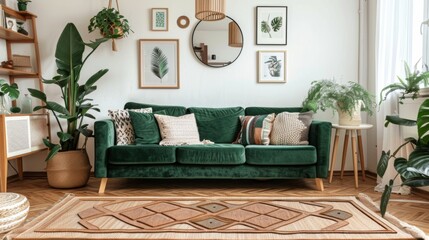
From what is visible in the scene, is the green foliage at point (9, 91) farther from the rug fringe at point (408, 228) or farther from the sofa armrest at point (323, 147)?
the rug fringe at point (408, 228)

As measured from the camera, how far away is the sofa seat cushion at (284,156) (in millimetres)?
2865

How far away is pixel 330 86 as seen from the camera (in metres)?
3.25

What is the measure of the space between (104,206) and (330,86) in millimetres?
2415

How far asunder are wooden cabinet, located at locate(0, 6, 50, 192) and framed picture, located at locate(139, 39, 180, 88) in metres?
1.17

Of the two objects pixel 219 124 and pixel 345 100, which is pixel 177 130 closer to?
pixel 219 124

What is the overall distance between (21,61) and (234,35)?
2.39 m

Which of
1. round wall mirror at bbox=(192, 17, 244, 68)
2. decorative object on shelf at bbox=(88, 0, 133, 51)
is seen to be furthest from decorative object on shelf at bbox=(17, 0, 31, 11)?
round wall mirror at bbox=(192, 17, 244, 68)

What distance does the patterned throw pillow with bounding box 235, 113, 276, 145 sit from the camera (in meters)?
3.19

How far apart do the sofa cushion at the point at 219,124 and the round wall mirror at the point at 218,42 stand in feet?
2.06

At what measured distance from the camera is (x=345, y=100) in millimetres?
3141

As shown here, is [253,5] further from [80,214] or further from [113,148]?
[80,214]

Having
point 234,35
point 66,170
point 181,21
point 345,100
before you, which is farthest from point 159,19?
point 345,100

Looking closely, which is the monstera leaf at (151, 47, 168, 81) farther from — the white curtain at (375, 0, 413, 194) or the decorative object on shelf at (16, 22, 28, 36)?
the white curtain at (375, 0, 413, 194)

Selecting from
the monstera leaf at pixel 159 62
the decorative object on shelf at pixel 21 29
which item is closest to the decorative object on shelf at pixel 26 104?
the decorative object on shelf at pixel 21 29
